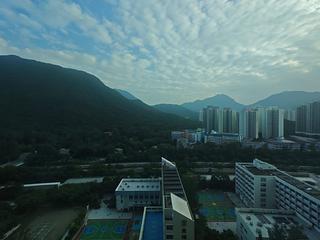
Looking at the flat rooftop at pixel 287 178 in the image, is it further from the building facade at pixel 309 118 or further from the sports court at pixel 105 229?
the building facade at pixel 309 118

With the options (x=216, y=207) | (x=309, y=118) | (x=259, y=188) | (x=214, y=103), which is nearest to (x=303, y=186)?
(x=259, y=188)

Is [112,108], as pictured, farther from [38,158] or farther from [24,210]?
[24,210]

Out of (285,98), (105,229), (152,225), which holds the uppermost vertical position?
(285,98)

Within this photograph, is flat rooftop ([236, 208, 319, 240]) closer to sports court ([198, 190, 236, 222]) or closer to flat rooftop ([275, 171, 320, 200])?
flat rooftop ([275, 171, 320, 200])

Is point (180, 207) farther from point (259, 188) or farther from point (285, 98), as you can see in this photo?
point (285, 98)

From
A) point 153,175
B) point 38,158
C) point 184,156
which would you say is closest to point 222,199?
point 153,175

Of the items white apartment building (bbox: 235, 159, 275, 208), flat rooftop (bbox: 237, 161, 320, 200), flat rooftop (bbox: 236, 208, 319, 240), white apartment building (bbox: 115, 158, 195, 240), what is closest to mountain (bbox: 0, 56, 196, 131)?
white apartment building (bbox: 115, 158, 195, 240)
